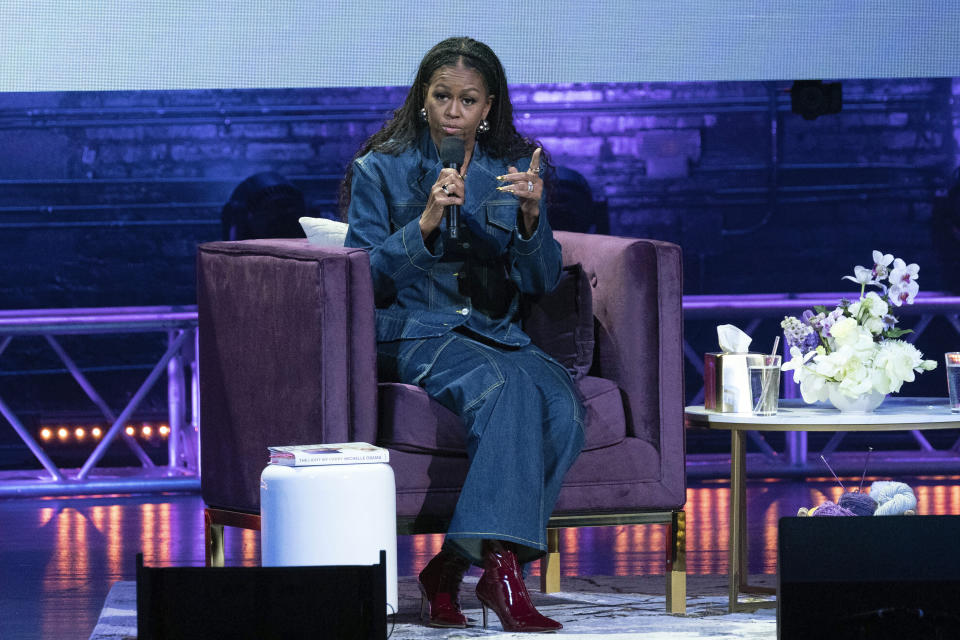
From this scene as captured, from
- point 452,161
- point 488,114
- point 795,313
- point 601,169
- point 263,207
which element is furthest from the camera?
point 601,169

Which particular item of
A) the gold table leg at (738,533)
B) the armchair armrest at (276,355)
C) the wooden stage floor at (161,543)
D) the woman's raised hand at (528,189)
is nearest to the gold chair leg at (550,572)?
the wooden stage floor at (161,543)

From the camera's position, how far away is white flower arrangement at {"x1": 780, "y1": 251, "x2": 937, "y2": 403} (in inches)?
102

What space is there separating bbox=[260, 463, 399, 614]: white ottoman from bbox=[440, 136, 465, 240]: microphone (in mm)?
495

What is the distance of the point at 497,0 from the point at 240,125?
6674 mm

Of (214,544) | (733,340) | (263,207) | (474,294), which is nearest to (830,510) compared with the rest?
(733,340)

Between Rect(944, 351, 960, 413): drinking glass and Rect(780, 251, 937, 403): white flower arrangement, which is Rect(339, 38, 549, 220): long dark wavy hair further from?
Rect(944, 351, 960, 413): drinking glass

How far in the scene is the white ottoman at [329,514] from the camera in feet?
→ 7.43

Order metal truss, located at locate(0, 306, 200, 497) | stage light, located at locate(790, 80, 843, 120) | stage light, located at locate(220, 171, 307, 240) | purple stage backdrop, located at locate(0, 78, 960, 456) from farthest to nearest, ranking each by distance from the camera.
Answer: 1. purple stage backdrop, located at locate(0, 78, 960, 456)
2. stage light, located at locate(220, 171, 307, 240)
3. stage light, located at locate(790, 80, 843, 120)
4. metal truss, located at locate(0, 306, 200, 497)

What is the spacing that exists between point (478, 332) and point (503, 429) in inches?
13.5

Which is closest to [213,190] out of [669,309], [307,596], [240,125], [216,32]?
[240,125]

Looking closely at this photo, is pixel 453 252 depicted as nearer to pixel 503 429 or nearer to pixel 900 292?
pixel 503 429

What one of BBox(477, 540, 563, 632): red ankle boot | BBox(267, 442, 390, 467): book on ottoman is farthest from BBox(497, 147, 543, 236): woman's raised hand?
BBox(477, 540, 563, 632): red ankle boot

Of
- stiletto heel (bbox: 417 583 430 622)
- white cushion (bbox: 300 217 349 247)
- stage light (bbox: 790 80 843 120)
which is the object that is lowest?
stiletto heel (bbox: 417 583 430 622)

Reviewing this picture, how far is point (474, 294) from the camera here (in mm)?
2715
